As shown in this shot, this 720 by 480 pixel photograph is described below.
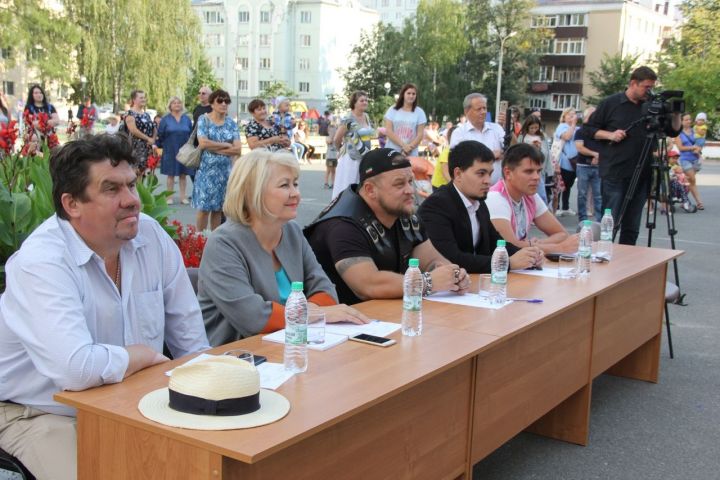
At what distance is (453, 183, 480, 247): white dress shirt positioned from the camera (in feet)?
16.3

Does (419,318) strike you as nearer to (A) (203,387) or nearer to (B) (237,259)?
(B) (237,259)

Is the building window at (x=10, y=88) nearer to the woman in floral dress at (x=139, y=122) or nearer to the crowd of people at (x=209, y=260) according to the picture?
the woman in floral dress at (x=139, y=122)

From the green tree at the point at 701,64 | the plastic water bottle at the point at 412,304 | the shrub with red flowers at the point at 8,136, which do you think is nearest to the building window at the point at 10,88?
the green tree at the point at 701,64

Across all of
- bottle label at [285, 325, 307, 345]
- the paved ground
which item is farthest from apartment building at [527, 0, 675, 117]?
bottle label at [285, 325, 307, 345]

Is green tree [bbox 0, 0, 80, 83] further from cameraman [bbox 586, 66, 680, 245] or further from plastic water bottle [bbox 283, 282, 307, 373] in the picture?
plastic water bottle [bbox 283, 282, 307, 373]

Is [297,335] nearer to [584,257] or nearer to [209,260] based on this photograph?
[209,260]

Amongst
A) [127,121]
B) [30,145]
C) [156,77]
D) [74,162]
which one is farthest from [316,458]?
[156,77]

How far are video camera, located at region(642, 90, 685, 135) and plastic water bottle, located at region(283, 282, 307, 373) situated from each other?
5.24 m

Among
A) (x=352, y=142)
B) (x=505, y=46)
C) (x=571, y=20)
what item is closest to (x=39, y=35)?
(x=352, y=142)

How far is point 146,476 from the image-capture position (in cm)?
210

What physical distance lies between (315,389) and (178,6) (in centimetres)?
3198

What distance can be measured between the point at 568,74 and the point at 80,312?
79514mm

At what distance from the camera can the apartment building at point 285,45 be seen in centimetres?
8044

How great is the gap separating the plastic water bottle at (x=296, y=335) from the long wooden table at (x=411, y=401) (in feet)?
0.20
